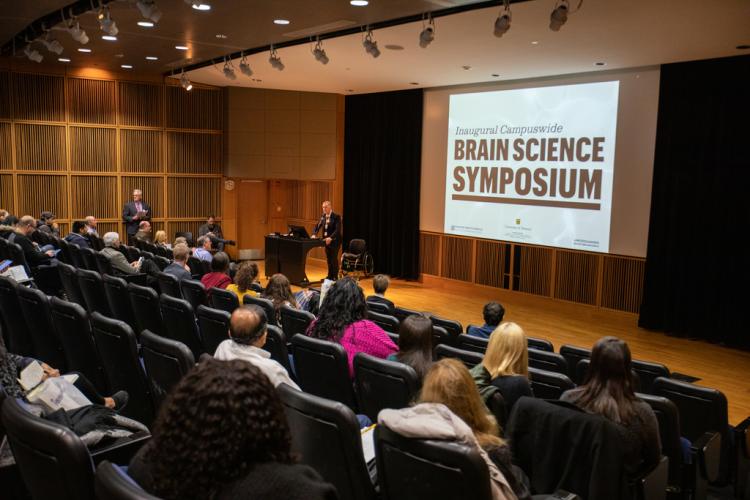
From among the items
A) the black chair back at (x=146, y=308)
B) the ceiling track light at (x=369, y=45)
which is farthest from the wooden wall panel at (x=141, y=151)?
the black chair back at (x=146, y=308)

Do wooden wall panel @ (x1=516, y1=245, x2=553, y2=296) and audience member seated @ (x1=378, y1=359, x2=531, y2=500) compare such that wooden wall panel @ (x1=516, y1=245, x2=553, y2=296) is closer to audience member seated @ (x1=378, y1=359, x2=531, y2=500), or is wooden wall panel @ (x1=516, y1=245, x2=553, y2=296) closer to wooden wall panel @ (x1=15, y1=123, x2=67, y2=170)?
wooden wall panel @ (x1=15, y1=123, x2=67, y2=170)

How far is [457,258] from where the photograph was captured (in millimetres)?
12930

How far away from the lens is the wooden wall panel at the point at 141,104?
1323 centimetres

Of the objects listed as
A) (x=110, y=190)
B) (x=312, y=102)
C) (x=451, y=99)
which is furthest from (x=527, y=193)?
(x=110, y=190)

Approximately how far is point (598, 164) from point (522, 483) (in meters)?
8.73

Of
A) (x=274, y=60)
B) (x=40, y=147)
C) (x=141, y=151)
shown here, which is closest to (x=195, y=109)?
(x=141, y=151)

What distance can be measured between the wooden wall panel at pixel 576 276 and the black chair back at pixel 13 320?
8.38m

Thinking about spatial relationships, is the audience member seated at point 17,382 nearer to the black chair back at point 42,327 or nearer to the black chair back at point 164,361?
the black chair back at point 164,361

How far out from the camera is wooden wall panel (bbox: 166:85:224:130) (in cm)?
1379

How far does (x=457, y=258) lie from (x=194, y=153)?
5.98 m

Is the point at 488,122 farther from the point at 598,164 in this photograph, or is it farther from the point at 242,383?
the point at 242,383

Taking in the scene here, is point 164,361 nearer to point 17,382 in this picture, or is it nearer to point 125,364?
point 125,364

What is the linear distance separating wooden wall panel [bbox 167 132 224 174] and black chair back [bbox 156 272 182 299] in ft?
25.5

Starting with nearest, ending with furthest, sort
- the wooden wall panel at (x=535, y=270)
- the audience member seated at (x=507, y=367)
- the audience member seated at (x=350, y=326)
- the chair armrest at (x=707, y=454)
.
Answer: the audience member seated at (x=507, y=367), the chair armrest at (x=707, y=454), the audience member seated at (x=350, y=326), the wooden wall panel at (x=535, y=270)
